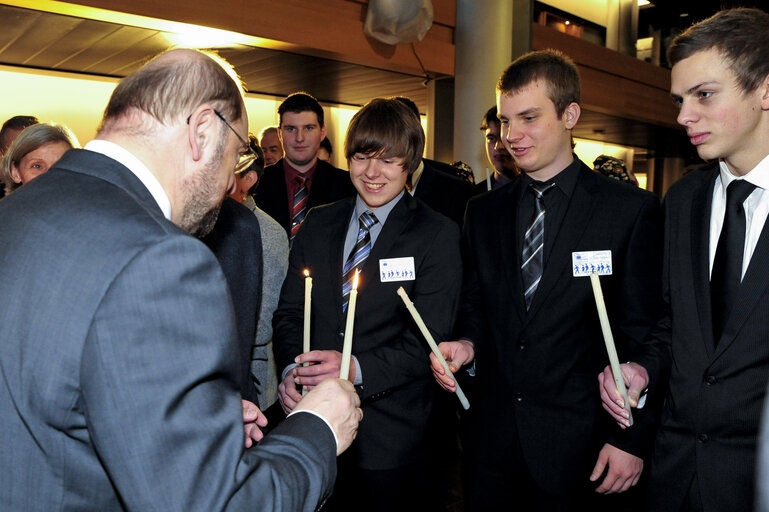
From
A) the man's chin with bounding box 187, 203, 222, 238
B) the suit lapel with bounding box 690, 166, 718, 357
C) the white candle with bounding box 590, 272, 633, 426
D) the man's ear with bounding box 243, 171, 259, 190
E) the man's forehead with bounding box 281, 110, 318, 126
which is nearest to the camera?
the man's chin with bounding box 187, 203, 222, 238

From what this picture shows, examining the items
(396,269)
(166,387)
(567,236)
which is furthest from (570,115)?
(166,387)

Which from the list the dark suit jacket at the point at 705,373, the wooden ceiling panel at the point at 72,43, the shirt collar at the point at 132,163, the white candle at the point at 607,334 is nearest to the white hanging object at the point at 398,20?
the wooden ceiling panel at the point at 72,43

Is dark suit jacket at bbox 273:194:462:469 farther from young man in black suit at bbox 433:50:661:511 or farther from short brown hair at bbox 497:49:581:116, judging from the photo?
short brown hair at bbox 497:49:581:116

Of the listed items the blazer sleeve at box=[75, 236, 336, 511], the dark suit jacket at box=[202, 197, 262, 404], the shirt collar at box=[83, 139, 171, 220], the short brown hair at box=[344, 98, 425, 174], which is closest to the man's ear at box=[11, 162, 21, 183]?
the dark suit jacket at box=[202, 197, 262, 404]

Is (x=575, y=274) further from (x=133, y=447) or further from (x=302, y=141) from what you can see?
(x=302, y=141)

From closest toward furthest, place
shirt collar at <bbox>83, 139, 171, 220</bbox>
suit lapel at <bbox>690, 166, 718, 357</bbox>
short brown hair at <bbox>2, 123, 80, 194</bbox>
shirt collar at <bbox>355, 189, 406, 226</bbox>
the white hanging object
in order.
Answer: shirt collar at <bbox>83, 139, 171, 220</bbox>
suit lapel at <bbox>690, 166, 718, 357</bbox>
shirt collar at <bbox>355, 189, 406, 226</bbox>
short brown hair at <bbox>2, 123, 80, 194</bbox>
the white hanging object

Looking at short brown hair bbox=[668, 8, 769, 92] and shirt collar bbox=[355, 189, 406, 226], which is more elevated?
short brown hair bbox=[668, 8, 769, 92]

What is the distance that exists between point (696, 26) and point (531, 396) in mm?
1217

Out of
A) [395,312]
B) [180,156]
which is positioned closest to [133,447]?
[180,156]

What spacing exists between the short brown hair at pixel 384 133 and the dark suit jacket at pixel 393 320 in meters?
0.19

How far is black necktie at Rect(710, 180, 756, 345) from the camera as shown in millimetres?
1565

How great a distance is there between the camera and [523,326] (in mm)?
1882

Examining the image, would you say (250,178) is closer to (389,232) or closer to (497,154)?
(389,232)

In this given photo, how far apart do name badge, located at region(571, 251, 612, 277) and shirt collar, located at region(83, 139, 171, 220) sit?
4.26ft
